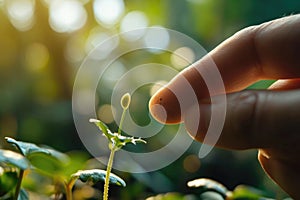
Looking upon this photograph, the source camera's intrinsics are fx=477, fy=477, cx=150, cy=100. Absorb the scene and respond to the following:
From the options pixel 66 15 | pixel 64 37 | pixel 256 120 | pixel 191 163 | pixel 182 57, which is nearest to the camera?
pixel 256 120

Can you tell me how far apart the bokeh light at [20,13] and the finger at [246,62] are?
1.37 m

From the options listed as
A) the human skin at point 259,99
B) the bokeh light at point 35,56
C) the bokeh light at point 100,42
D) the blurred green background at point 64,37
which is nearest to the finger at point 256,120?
the human skin at point 259,99

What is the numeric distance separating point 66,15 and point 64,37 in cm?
14

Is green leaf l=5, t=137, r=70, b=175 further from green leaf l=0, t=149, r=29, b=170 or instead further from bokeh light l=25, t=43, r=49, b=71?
bokeh light l=25, t=43, r=49, b=71

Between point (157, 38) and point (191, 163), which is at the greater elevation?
point (157, 38)

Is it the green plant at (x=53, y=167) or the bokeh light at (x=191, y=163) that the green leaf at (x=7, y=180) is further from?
the bokeh light at (x=191, y=163)

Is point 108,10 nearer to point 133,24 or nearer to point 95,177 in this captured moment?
point 133,24

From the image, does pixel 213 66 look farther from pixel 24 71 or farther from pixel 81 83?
pixel 24 71

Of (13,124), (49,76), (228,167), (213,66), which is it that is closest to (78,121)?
(13,124)

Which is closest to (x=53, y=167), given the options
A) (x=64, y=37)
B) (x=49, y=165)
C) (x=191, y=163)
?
(x=49, y=165)

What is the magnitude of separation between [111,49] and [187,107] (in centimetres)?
128

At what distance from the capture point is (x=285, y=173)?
0.40 metres

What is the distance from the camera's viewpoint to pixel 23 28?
1.71 metres

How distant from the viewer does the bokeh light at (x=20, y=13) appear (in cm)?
171
